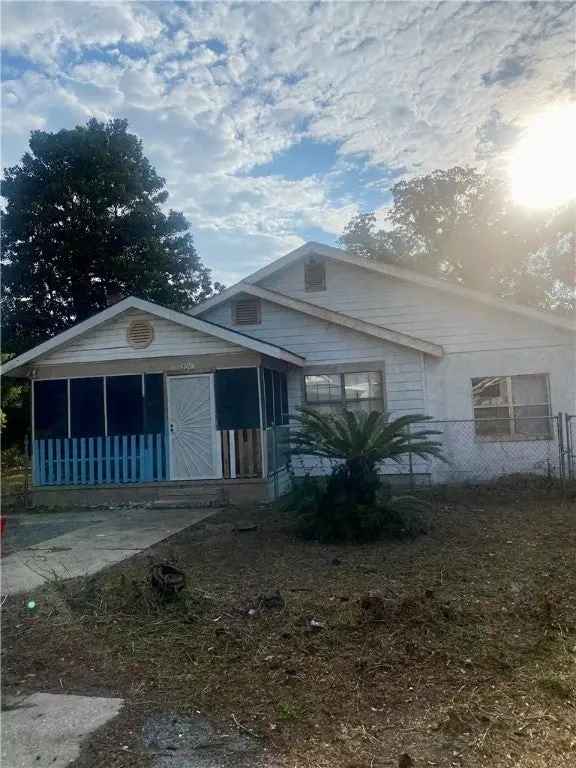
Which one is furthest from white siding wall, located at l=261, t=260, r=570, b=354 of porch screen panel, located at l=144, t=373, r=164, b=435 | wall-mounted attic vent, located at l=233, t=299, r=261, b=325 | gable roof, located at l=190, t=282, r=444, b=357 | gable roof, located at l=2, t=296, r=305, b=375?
porch screen panel, located at l=144, t=373, r=164, b=435

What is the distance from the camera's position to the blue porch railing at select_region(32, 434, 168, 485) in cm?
1177

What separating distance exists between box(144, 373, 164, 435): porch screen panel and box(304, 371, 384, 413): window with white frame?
322cm

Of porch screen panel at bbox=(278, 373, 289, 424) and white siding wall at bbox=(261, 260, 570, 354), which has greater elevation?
white siding wall at bbox=(261, 260, 570, 354)

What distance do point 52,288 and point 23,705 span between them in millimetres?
23154

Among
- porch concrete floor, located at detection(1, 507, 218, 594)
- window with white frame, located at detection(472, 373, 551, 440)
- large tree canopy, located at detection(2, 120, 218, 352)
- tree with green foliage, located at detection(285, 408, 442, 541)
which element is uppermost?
large tree canopy, located at detection(2, 120, 218, 352)

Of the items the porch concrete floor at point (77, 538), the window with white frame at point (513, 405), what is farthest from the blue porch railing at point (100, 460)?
the window with white frame at point (513, 405)

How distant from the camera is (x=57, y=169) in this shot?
2481 cm

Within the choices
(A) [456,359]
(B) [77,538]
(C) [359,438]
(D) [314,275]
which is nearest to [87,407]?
(B) [77,538]

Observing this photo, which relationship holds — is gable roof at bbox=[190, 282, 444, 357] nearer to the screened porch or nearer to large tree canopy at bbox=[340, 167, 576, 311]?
the screened porch

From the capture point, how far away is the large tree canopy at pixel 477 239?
31234 mm

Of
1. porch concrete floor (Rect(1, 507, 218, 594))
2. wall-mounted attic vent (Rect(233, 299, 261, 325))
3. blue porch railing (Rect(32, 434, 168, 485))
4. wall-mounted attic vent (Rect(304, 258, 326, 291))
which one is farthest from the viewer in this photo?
wall-mounted attic vent (Rect(304, 258, 326, 291))

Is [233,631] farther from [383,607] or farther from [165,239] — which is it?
[165,239]

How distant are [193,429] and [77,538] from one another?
355 cm

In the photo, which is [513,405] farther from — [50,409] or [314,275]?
[50,409]
